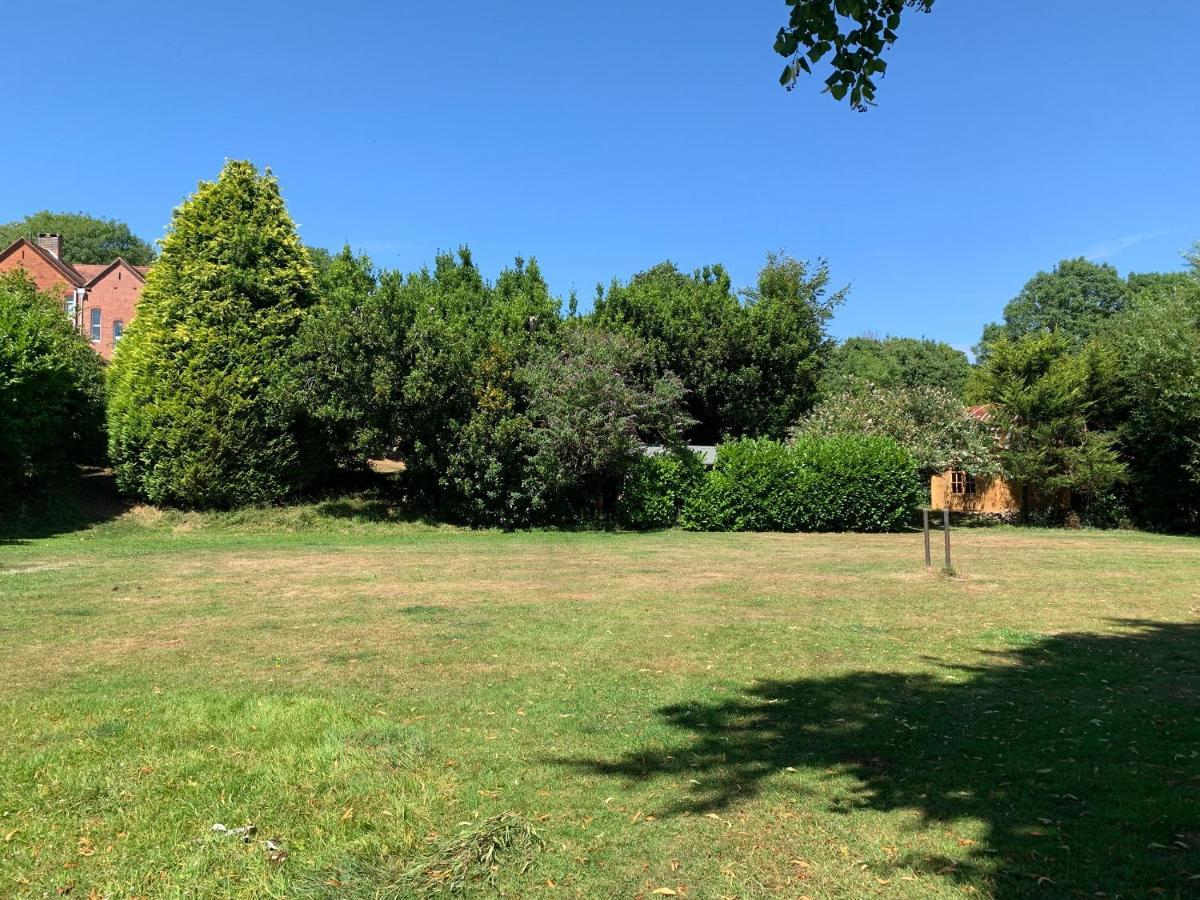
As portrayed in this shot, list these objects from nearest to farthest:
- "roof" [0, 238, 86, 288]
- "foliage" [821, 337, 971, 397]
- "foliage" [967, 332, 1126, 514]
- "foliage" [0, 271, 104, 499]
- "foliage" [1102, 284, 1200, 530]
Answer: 1. "foliage" [0, 271, 104, 499]
2. "foliage" [1102, 284, 1200, 530]
3. "foliage" [967, 332, 1126, 514]
4. "roof" [0, 238, 86, 288]
5. "foliage" [821, 337, 971, 397]

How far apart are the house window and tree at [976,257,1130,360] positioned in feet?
104

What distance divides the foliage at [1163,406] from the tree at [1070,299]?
34330 millimetres

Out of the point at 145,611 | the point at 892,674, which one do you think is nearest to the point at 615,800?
the point at 892,674

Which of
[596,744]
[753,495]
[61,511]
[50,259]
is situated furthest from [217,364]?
[50,259]

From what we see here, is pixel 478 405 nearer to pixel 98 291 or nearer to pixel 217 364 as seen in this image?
pixel 217 364

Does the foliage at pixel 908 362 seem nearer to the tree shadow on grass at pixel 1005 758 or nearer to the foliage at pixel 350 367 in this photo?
the foliage at pixel 350 367

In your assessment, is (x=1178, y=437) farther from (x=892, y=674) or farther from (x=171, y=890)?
(x=171, y=890)

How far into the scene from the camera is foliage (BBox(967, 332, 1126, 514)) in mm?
25812

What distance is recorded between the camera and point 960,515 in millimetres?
29609

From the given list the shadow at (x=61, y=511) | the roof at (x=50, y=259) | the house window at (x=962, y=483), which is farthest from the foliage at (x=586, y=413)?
the roof at (x=50, y=259)

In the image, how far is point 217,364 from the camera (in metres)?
21.2

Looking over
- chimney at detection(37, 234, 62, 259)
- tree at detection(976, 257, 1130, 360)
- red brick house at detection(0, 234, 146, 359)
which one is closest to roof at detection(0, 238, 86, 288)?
red brick house at detection(0, 234, 146, 359)

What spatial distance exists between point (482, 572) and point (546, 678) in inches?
285

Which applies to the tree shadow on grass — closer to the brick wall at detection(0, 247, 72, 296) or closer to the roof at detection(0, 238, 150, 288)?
the roof at detection(0, 238, 150, 288)
